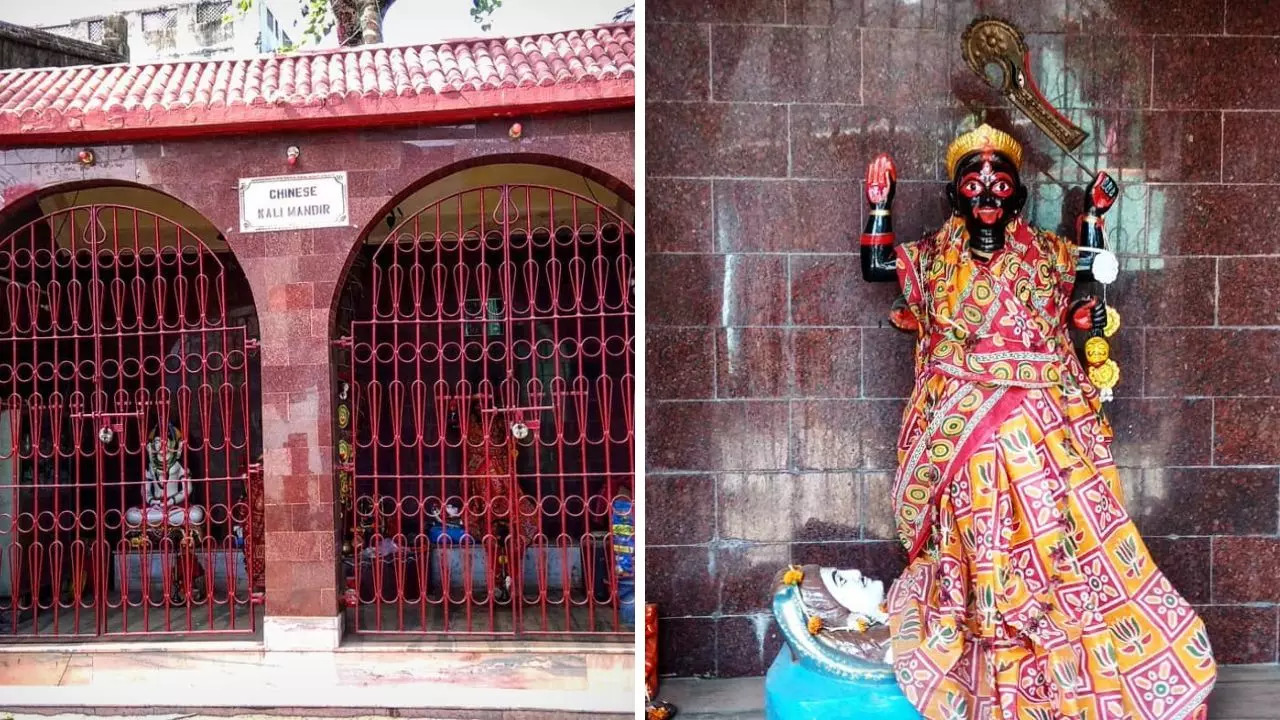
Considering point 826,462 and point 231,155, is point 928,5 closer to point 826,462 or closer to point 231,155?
point 826,462

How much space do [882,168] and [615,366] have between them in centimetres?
279

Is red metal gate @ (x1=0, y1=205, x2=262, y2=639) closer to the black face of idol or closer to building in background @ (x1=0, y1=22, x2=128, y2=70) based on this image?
building in background @ (x1=0, y1=22, x2=128, y2=70)

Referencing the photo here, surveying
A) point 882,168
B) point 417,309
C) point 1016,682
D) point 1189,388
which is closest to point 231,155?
point 417,309

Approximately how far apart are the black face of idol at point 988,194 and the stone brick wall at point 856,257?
1.48 ft

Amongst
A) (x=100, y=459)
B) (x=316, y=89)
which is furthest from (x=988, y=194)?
(x=100, y=459)

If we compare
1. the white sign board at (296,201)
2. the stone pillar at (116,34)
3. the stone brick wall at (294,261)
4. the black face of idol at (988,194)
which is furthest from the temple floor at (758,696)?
the stone pillar at (116,34)

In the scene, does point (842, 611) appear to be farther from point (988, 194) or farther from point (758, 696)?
point (988, 194)

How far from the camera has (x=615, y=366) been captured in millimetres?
5188

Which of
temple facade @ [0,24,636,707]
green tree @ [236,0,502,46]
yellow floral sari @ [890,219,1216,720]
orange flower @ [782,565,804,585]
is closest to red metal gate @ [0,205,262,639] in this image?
temple facade @ [0,24,636,707]

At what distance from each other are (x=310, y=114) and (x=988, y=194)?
8.57 feet

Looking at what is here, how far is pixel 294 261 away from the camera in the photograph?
366 cm

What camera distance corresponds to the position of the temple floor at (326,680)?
11.2 ft

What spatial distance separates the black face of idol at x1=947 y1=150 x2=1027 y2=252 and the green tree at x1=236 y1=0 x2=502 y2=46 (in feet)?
5.32

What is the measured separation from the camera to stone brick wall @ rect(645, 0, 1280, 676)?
3061mm
